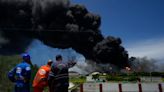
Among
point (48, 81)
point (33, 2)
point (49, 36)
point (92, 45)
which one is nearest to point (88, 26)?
point (92, 45)

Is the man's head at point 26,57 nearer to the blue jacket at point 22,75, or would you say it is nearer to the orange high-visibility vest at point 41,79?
the blue jacket at point 22,75

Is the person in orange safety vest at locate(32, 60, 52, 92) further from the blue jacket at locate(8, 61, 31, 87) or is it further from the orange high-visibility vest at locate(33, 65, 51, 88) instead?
the blue jacket at locate(8, 61, 31, 87)

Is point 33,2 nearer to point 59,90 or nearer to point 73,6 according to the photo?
point 73,6

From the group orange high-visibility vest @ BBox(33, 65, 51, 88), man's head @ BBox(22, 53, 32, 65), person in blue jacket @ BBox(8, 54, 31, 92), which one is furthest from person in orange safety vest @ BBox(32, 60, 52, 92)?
man's head @ BBox(22, 53, 32, 65)

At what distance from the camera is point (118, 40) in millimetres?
58688

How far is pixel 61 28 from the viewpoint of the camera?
5925cm

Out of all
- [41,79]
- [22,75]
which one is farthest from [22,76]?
[41,79]

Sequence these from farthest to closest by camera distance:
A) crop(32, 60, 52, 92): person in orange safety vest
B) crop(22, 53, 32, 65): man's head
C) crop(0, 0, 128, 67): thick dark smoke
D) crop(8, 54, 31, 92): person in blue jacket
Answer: crop(0, 0, 128, 67): thick dark smoke → crop(32, 60, 52, 92): person in orange safety vest → crop(22, 53, 32, 65): man's head → crop(8, 54, 31, 92): person in blue jacket

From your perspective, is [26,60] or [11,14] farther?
[11,14]

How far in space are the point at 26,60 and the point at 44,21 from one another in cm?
5165

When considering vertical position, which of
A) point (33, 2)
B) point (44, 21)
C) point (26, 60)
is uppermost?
point (33, 2)

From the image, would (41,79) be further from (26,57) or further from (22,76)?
(26,57)

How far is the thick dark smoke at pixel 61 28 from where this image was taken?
58.0 meters

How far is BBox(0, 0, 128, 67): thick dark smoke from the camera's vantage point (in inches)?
2285
